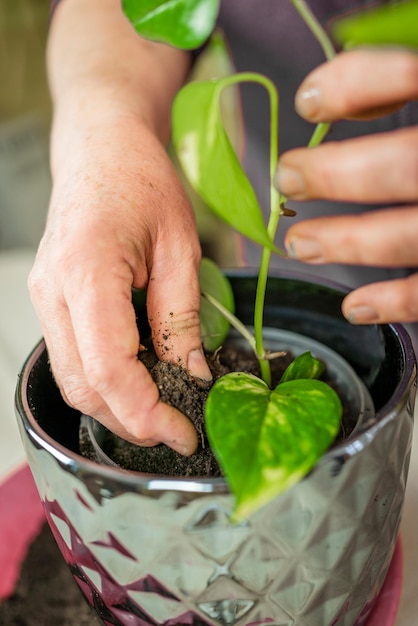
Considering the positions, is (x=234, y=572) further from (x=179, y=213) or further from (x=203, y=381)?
(x=179, y=213)

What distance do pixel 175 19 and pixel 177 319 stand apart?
0.15 m

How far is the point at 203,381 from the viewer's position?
1.15ft

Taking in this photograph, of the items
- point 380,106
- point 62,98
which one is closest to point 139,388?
point 380,106

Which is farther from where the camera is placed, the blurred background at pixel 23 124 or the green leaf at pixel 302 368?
the blurred background at pixel 23 124

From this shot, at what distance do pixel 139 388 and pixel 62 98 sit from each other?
1.14 feet

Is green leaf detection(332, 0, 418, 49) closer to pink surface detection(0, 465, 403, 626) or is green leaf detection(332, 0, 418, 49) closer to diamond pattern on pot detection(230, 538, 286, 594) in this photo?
diamond pattern on pot detection(230, 538, 286, 594)

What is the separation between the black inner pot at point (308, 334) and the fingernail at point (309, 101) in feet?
0.47

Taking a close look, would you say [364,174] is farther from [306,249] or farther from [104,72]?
[104,72]

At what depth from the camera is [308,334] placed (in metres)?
0.45

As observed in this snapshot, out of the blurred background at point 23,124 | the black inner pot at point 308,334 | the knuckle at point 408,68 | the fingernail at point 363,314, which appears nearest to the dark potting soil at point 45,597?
the black inner pot at point 308,334

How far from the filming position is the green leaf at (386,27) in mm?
195

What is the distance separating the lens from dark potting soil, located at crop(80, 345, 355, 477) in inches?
13.1

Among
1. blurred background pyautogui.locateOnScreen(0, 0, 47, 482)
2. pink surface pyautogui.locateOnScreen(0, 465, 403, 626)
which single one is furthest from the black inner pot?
blurred background pyautogui.locateOnScreen(0, 0, 47, 482)

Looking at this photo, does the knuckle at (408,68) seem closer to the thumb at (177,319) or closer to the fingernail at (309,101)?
the fingernail at (309,101)
